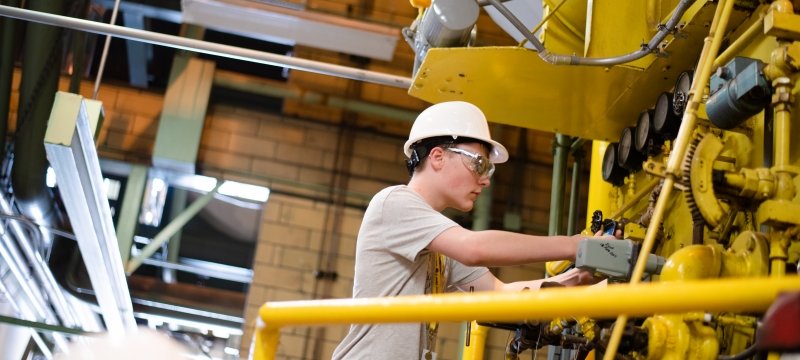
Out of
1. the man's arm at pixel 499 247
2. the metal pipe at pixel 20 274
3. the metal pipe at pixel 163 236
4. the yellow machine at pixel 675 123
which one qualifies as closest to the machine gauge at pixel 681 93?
the yellow machine at pixel 675 123

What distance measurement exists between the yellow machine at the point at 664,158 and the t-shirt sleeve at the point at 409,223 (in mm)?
427

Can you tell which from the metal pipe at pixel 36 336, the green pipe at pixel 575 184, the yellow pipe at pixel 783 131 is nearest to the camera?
the yellow pipe at pixel 783 131

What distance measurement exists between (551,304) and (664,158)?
204 centimetres

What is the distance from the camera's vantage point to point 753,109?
251cm

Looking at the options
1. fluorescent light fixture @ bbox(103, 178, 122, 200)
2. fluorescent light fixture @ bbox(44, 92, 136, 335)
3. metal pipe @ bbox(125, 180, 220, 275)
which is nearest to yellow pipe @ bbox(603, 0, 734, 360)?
fluorescent light fixture @ bbox(44, 92, 136, 335)

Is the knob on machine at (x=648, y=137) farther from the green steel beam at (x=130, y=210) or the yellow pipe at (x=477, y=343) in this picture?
the green steel beam at (x=130, y=210)

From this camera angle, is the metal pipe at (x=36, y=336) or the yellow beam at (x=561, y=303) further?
the metal pipe at (x=36, y=336)

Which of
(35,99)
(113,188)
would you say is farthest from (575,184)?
(113,188)

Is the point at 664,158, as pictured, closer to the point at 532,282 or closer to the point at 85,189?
the point at 532,282

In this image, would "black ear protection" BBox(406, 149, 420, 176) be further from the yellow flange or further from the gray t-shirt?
the yellow flange

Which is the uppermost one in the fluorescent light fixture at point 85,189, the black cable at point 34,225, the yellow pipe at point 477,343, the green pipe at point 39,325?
the black cable at point 34,225

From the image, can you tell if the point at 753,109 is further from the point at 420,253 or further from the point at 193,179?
the point at 193,179

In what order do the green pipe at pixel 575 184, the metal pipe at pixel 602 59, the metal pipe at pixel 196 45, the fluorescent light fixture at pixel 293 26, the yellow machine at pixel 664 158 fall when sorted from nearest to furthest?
the yellow machine at pixel 664 158, the metal pipe at pixel 602 59, the green pipe at pixel 575 184, the metal pipe at pixel 196 45, the fluorescent light fixture at pixel 293 26

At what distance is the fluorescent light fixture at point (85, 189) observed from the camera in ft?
13.1
